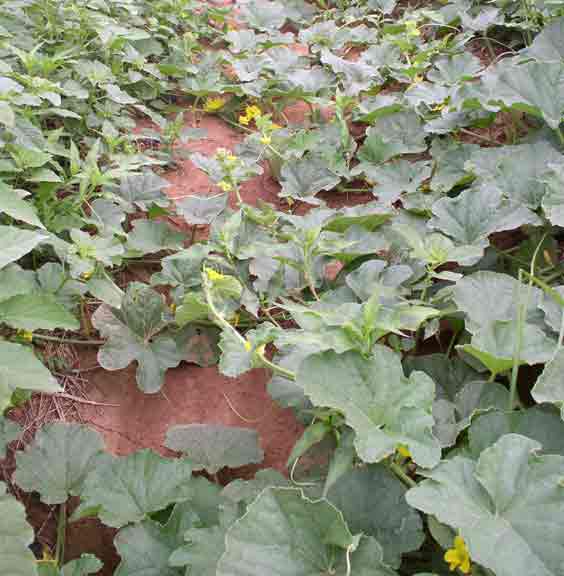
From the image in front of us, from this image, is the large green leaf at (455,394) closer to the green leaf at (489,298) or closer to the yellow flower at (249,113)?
the green leaf at (489,298)

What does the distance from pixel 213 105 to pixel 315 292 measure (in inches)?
73.6

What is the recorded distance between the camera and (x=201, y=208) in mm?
2584

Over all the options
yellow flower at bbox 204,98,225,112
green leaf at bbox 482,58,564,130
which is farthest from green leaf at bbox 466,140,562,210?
yellow flower at bbox 204,98,225,112

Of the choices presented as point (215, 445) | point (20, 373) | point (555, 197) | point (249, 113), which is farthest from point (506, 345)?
point (249, 113)

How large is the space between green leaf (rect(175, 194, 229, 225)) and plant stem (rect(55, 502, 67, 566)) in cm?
116

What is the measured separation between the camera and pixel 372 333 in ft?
5.08

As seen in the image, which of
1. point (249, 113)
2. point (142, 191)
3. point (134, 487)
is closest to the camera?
point (134, 487)

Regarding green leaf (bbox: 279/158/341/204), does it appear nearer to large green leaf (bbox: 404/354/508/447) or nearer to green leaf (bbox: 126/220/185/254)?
green leaf (bbox: 126/220/185/254)

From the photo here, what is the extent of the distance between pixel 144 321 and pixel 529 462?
1.34 meters

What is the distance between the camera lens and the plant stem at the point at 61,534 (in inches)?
68.2

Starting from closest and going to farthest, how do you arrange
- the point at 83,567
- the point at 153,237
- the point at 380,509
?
the point at 380,509 < the point at 83,567 < the point at 153,237

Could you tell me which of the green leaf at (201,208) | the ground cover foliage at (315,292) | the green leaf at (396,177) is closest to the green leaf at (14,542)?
the ground cover foliage at (315,292)

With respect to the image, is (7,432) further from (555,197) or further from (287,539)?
(555,197)

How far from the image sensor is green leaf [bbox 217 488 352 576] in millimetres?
1224
